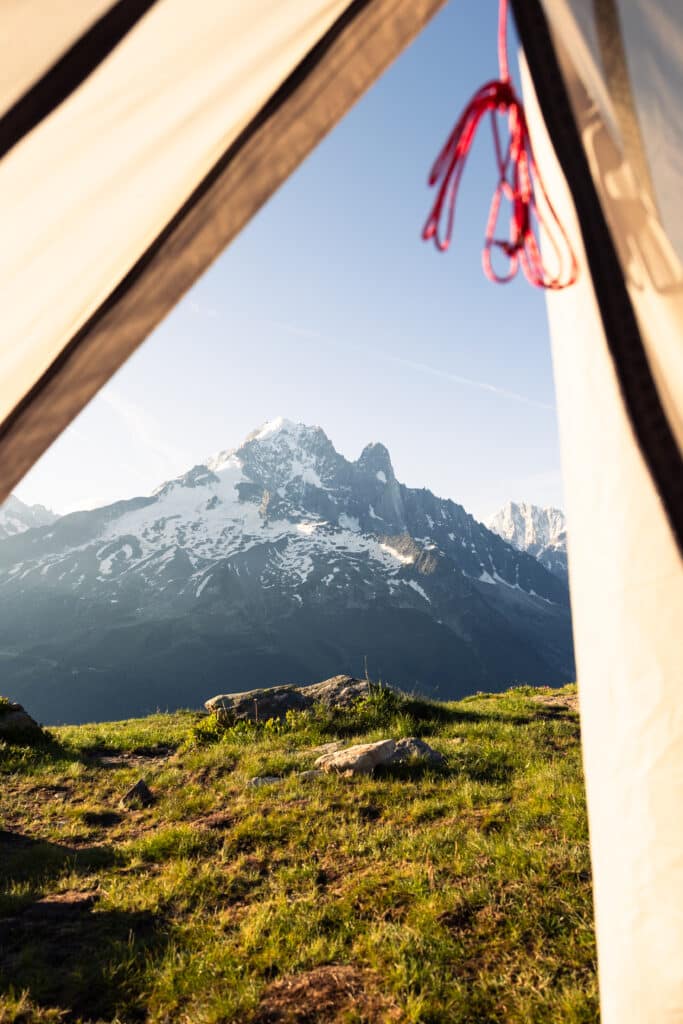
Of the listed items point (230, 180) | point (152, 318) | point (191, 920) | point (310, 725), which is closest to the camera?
point (230, 180)

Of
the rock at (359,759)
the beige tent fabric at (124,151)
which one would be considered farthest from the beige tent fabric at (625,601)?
the rock at (359,759)

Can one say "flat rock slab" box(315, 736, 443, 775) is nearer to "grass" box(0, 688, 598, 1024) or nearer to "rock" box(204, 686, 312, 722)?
"grass" box(0, 688, 598, 1024)

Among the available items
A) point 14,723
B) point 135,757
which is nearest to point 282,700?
point 135,757

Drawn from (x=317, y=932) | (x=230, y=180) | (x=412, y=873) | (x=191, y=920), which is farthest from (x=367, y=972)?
(x=230, y=180)

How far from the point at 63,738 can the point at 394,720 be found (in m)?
5.74

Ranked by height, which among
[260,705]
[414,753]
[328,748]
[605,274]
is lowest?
[328,748]

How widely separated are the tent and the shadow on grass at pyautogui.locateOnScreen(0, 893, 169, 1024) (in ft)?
10.6

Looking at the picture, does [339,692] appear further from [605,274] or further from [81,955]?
[605,274]

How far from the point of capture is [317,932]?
3.93 metres

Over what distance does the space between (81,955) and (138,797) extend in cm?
308

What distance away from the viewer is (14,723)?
966 centimetres

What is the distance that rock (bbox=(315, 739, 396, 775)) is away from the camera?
6.92 metres

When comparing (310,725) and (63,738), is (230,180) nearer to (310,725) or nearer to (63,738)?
(310,725)

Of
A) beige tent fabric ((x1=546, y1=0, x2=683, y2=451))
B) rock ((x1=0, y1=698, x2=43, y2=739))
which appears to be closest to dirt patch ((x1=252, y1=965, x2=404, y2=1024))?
beige tent fabric ((x1=546, y1=0, x2=683, y2=451))
